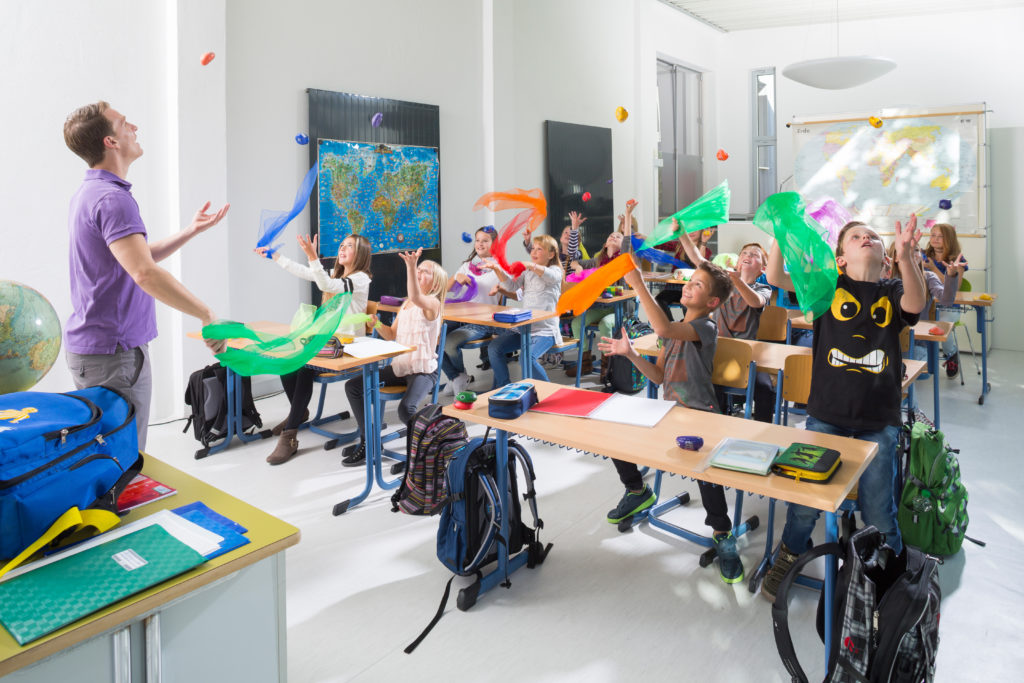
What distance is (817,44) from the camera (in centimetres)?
947

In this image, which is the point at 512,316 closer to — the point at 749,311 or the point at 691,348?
the point at 749,311

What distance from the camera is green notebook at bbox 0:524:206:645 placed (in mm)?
A: 1247

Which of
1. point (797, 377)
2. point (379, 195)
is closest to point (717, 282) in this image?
point (797, 377)

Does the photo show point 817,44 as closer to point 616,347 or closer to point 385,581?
point 616,347

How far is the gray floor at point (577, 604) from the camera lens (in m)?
2.37

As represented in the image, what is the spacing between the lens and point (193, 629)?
1446 millimetres

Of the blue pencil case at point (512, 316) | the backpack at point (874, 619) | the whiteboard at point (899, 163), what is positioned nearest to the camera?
the backpack at point (874, 619)

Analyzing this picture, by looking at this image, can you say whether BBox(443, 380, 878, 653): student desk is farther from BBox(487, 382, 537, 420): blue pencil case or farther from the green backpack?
the green backpack

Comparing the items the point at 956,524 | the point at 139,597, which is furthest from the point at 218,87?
the point at 956,524

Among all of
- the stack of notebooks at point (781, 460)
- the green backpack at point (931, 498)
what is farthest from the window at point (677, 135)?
the stack of notebooks at point (781, 460)

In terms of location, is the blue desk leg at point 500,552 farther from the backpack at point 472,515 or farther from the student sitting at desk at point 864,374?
the student sitting at desk at point 864,374

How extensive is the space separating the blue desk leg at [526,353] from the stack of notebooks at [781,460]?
8.88ft

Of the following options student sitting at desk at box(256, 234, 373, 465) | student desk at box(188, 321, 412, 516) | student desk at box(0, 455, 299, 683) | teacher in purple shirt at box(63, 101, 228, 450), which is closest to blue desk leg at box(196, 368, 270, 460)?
student sitting at desk at box(256, 234, 373, 465)

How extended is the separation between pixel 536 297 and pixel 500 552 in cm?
294
